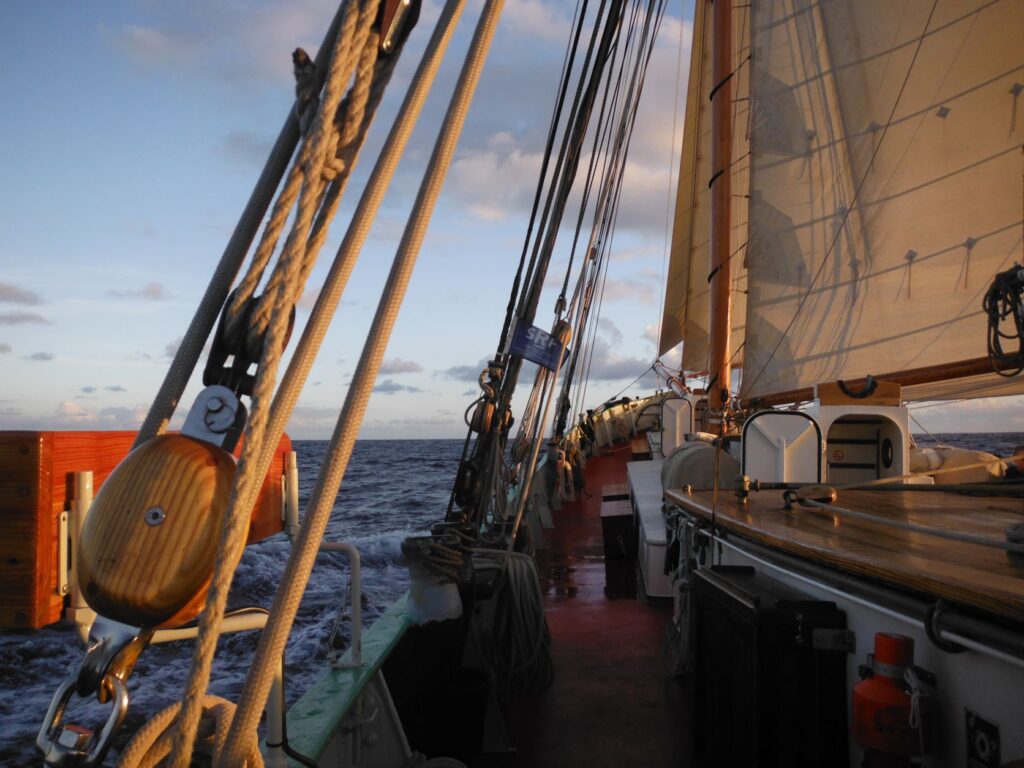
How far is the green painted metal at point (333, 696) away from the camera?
221 cm

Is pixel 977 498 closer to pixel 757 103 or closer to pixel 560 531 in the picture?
pixel 757 103

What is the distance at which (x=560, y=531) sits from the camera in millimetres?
9680

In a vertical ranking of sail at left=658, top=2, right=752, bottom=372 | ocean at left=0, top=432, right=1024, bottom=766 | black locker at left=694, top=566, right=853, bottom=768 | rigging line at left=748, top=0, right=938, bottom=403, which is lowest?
ocean at left=0, top=432, right=1024, bottom=766

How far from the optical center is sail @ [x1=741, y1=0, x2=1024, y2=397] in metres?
5.76

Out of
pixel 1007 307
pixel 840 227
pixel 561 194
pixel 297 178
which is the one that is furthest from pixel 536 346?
pixel 840 227

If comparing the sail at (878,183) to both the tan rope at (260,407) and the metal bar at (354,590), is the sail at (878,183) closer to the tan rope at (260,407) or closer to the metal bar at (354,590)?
the metal bar at (354,590)

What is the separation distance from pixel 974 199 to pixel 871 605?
525 cm

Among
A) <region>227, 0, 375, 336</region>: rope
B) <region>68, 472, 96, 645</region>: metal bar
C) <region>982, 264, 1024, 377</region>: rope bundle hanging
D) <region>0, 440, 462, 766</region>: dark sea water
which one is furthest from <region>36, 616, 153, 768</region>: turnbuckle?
<region>982, 264, 1024, 377</region>: rope bundle hanging

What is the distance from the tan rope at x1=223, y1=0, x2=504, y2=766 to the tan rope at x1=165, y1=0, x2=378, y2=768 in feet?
0.22

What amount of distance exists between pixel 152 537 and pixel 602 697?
3.29 m

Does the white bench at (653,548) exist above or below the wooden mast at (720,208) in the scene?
below

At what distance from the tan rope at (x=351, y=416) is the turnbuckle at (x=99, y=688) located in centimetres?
14

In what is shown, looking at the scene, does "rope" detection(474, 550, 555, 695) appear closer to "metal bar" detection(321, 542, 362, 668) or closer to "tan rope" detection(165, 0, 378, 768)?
"metal bar" detection(321, 542, 362, 668)

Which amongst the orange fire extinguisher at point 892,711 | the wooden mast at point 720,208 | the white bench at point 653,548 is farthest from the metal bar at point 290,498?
the wooden mast at point 720,208
